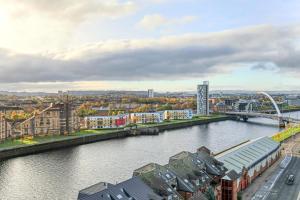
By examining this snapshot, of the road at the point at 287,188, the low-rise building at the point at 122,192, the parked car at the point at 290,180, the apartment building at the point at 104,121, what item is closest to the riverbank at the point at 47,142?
the apartment building at the point at 104,121

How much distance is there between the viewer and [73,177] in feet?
84.0

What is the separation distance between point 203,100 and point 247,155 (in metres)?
70.2

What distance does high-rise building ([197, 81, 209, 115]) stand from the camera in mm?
92688

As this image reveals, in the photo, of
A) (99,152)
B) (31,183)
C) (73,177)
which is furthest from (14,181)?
(99,152)

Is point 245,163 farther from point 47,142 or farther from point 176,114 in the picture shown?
point 176,114

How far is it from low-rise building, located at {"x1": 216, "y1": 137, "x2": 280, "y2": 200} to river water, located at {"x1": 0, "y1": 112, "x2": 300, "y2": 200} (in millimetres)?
7043

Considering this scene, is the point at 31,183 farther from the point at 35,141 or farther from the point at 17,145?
the point at 35,141

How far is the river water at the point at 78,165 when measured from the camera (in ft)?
74.2

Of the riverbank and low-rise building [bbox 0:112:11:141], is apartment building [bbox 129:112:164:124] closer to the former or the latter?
the riverbank

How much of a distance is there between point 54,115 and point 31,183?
85.3 feet

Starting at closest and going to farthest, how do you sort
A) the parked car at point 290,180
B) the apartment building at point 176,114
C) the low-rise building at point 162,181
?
the low-rise building at point 162,181, the parked car at point 290,180, the apartment building at point 176,114

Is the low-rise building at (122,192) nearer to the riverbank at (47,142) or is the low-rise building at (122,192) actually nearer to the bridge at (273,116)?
the riverbank at (47,142)

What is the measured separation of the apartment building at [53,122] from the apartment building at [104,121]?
11.6ft

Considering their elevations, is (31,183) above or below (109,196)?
below
